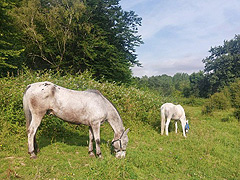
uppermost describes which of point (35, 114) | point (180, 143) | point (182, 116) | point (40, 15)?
point (40, 15)

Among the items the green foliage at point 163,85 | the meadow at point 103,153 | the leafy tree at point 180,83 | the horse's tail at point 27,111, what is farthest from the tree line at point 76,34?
the leafy tree at point 180,83

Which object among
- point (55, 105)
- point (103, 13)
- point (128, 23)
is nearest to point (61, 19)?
point (103, 13)

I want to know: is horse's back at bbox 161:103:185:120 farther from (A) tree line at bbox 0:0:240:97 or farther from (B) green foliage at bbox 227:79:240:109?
(A) tree line at bbox 0:0:240:97

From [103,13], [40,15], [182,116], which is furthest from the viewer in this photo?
[103,13]

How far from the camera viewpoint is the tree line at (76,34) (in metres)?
18.2

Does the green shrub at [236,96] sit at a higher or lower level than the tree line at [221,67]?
lower

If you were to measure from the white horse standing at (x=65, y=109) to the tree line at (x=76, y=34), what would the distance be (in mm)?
13545

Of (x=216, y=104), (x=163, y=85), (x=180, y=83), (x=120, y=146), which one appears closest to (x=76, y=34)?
(x=216, y=104)

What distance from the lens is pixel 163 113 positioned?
8.67 m

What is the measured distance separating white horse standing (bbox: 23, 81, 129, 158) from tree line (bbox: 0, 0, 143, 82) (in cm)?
1355

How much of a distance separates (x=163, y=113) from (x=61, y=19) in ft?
54.7

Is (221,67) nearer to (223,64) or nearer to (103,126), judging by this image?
(223,64)

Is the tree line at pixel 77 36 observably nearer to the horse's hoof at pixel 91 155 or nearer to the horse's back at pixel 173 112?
the horse's back at pixel 173 112

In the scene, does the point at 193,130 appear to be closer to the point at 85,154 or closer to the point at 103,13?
the point at 85,154
